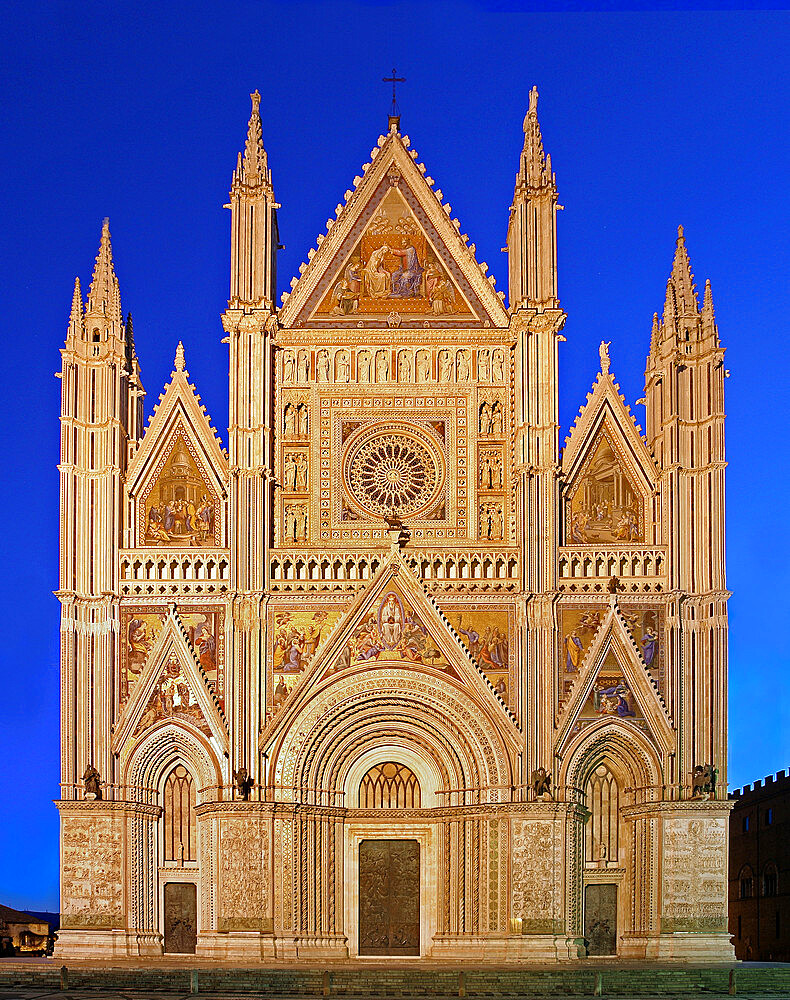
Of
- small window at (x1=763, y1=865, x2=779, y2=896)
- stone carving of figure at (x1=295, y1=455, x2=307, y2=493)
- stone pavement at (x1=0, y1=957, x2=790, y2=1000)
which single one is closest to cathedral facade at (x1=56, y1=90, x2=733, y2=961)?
stone carving of figure at (x1=295, y1=455, x2=307, y2=493)

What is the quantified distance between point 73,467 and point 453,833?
36.5 ft

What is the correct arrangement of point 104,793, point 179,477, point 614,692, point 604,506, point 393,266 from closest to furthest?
point 104,793 → point 614,692 → point 604,506 → point 179,477 → point 393,266

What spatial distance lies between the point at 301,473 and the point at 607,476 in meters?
6.60

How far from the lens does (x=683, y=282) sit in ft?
111

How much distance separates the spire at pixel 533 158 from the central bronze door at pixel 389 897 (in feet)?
48.4

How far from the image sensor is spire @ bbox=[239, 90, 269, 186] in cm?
3434

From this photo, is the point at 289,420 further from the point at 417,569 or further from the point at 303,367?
the point at 417,569

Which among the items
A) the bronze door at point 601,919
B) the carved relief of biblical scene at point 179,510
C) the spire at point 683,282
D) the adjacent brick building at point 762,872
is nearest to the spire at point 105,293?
the carved relief of biblical scene at point 179,510

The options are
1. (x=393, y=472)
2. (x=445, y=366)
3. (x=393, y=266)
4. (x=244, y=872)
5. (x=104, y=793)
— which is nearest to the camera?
(x=244, y=872)

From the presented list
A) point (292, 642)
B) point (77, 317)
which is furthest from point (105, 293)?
point (292, 642)

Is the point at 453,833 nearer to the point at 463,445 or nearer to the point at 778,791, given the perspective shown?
the point at 463,445

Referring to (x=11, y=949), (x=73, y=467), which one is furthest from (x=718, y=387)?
(x=11, y=949)

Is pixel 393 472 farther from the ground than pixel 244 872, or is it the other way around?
pixel 393 472

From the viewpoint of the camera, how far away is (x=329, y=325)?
34.0 m
